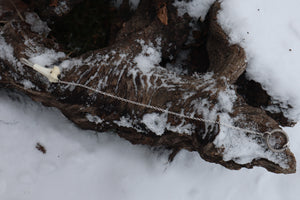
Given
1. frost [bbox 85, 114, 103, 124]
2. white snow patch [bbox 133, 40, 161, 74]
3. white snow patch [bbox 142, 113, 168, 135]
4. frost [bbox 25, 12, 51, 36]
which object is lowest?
frost [bbox 85, 114, 103, 124]

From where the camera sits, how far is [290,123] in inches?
80.8

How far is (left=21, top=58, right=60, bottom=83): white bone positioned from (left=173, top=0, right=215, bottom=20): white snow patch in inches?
44.3

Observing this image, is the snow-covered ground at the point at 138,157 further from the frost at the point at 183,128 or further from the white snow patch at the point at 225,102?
the frost at the point at 183,128

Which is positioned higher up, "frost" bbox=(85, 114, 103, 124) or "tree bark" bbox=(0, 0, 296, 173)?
"tree bark" bbox=(0, 0, 296, 173)

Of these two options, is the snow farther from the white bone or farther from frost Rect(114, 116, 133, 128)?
the white bone

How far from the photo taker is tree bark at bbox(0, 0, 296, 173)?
6.06ft

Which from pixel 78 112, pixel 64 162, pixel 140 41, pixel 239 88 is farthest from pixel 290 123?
pixel 64 162

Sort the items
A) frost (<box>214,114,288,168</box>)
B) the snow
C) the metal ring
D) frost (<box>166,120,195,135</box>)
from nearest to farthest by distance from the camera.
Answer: the metal ring, frost (<box>214,114,288,168</box>), frost (<box>166,120,195,135</box>), the snow

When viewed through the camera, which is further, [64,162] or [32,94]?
[64,162]

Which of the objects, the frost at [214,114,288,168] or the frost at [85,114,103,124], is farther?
the frost at [85,114,103,124]

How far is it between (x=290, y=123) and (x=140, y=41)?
4.71ft

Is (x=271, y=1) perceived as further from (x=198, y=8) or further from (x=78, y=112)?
(x=78, y=112)

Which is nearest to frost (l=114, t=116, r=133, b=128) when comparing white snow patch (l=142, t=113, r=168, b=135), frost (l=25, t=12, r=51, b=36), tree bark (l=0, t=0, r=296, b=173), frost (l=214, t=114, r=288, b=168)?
tree bark (l=0, t=0, r=296, b=173)

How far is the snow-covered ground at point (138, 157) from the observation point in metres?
1.97
